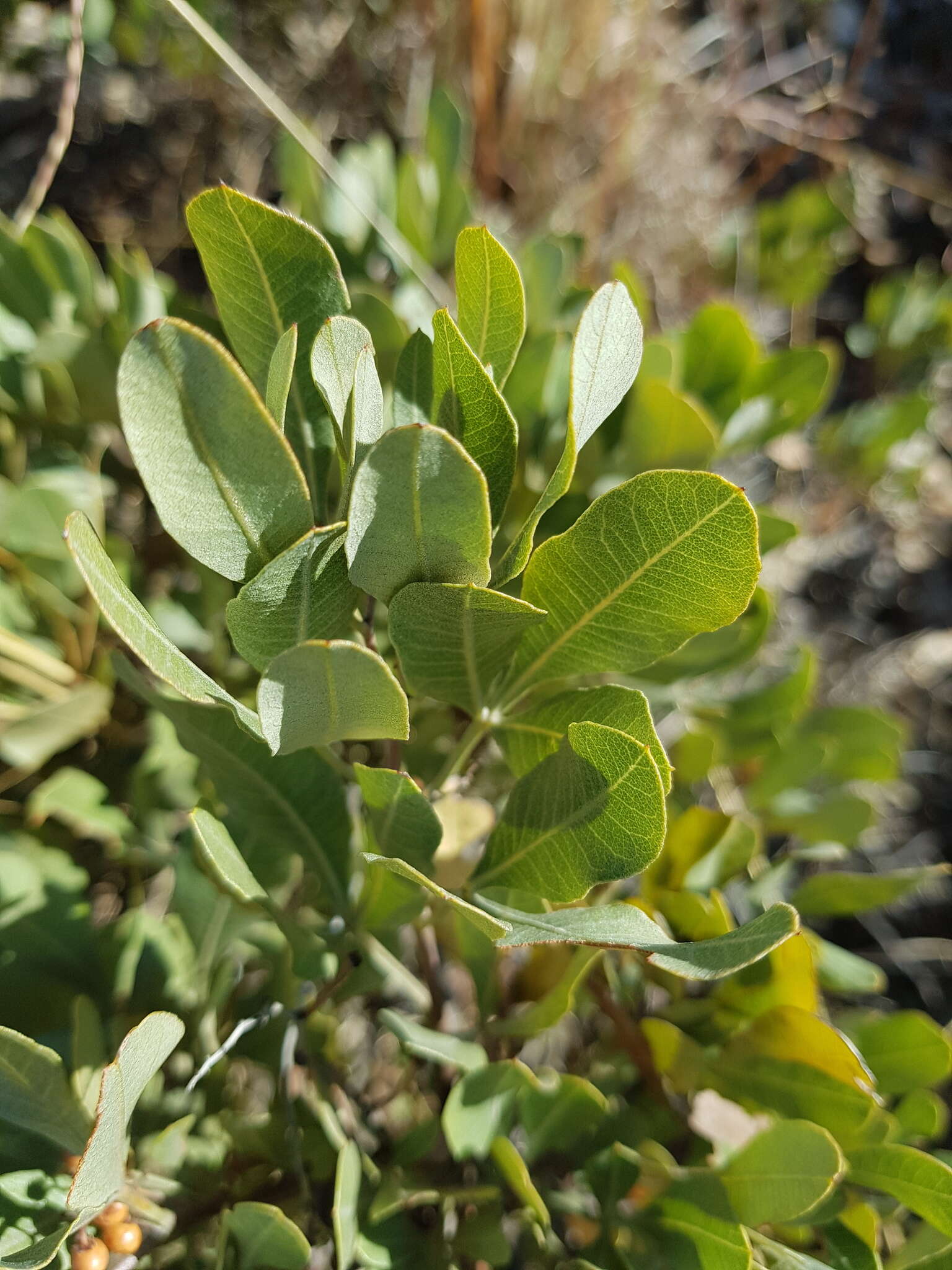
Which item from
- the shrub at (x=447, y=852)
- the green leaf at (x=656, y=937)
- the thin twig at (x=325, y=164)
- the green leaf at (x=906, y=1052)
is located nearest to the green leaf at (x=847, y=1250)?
the shrub at (x=447, y=852)

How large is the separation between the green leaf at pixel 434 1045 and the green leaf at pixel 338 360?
1.25ft

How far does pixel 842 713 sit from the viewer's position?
1.04m

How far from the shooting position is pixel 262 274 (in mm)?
446

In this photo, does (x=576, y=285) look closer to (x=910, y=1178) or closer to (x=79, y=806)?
(x=79, y=806)

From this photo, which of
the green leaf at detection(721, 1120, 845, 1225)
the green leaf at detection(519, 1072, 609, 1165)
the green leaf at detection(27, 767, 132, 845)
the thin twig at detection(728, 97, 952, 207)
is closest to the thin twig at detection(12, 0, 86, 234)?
the green leaf at detection(27, 767, 132, 845)

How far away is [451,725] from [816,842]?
1.82 feet

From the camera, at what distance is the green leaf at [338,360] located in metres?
0.39

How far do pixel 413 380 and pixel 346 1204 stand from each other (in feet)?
1.61

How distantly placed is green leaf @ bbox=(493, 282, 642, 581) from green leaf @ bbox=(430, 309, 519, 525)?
0.03 meters

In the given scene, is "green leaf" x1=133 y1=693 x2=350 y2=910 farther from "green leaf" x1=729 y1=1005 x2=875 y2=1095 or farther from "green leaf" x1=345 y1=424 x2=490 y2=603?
"green leaf" x1=729 y1=1005 x2=875 y2=1095

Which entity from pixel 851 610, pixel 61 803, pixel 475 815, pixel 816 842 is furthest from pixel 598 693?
pixel 851 610

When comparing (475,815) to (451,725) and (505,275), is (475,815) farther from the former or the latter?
(505,275)

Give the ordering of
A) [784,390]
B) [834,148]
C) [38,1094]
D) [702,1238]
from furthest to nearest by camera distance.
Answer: [834,148] → [784,390] → [702,1238] → [38,1094]

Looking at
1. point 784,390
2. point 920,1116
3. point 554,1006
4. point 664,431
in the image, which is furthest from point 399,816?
point 784,390
